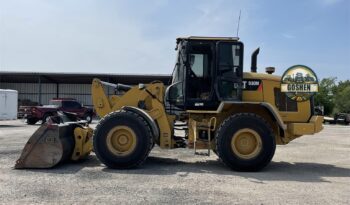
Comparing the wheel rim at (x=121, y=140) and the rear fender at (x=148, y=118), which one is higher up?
the rear fender at (x=148, y=118)

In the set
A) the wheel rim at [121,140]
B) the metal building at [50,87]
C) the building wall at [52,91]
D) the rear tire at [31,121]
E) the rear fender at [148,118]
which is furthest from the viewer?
the building wall at [52,91]

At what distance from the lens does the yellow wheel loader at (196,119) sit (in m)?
9.82

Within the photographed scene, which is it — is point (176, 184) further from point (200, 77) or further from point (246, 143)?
point (200, 77)

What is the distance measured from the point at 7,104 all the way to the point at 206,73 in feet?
77.9

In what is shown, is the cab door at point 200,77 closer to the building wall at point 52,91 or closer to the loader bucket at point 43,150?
the loader bucket at point 43,150

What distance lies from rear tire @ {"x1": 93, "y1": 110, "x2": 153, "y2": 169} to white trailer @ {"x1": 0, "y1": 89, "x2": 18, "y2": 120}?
2259cm

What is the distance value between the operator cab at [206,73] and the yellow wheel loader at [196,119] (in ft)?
0.08

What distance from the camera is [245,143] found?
9.91 metres

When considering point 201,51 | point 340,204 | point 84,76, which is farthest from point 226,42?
point 84,76

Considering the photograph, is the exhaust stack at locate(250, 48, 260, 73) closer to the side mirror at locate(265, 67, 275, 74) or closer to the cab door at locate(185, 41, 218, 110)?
the side mirror at locate(265, 67, 275, 74)

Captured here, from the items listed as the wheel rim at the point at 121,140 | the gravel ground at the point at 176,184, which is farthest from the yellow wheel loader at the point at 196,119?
the gravel ground at the point at 176,184

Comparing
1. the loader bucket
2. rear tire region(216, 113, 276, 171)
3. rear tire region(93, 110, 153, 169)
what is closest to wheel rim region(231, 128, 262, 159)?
rear tire region(216, 113, 276, 171)

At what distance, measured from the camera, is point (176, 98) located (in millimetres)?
10680

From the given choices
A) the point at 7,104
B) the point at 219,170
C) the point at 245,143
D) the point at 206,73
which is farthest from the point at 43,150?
the point at 7,104
